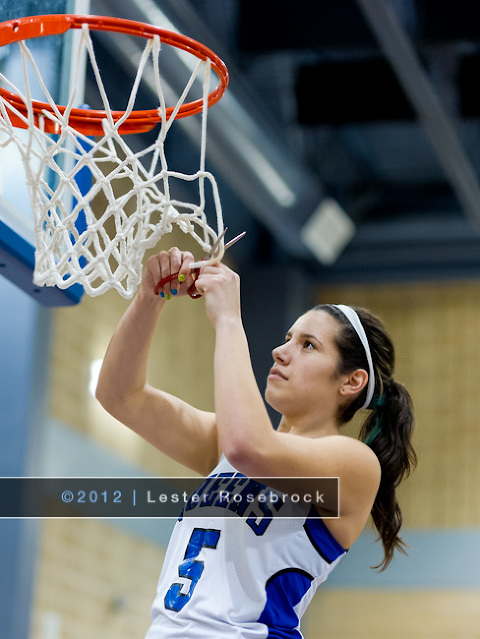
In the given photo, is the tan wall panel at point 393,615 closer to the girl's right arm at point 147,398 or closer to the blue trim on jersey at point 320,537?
the girl's right arm at point 147,398

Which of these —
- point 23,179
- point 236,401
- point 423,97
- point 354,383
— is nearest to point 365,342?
point 354,383

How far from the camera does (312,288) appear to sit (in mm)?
6922

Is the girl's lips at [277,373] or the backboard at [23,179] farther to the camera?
the backboard at [23,179]

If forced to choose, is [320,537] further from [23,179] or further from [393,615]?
[393,615]

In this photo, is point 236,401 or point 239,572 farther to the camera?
point 239,572

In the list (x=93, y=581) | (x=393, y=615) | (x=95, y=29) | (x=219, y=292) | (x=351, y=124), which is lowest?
(x=393, y=615)

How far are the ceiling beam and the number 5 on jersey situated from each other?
256 cm

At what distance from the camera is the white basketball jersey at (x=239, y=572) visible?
1.98 meters

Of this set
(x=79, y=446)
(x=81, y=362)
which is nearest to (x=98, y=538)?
(x=79, y=446)

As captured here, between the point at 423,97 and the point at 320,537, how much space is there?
3.06 metres

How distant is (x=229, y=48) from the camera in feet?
15.6

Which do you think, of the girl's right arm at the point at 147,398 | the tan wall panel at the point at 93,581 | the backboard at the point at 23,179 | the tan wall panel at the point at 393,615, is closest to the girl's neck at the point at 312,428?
the girl's right arm at the point at 147,398

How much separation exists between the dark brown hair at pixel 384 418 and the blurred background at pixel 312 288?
3.51 ft

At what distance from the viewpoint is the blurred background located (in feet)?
13.9
